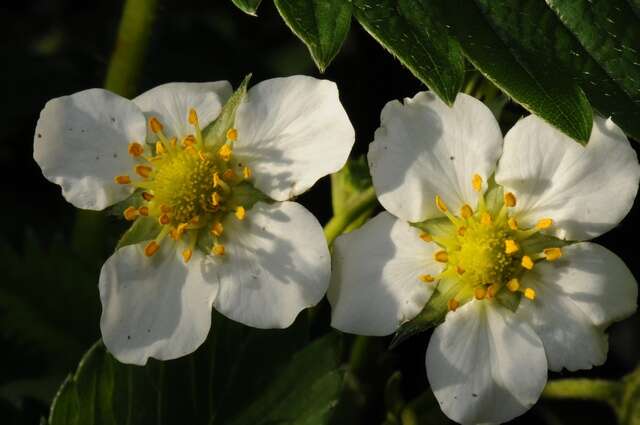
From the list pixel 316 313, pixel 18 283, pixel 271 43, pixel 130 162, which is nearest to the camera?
pixel 130 162

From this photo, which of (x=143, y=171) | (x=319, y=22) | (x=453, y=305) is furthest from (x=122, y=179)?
(x=453, y=305)

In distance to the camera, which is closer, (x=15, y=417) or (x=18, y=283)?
(x=15, y=417)

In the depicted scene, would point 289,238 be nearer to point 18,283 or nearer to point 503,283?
point 503,283

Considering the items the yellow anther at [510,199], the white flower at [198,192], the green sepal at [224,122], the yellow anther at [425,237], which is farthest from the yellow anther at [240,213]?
the yellow anther at [510,199]

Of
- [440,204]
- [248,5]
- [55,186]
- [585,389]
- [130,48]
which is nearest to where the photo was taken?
[248,5]

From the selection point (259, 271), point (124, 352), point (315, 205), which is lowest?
point (315, 205)

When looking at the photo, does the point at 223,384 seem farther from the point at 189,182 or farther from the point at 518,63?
the point at 518,63

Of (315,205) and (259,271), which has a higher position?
(259,271)

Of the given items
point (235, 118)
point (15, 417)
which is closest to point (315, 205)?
point (235, 118)
